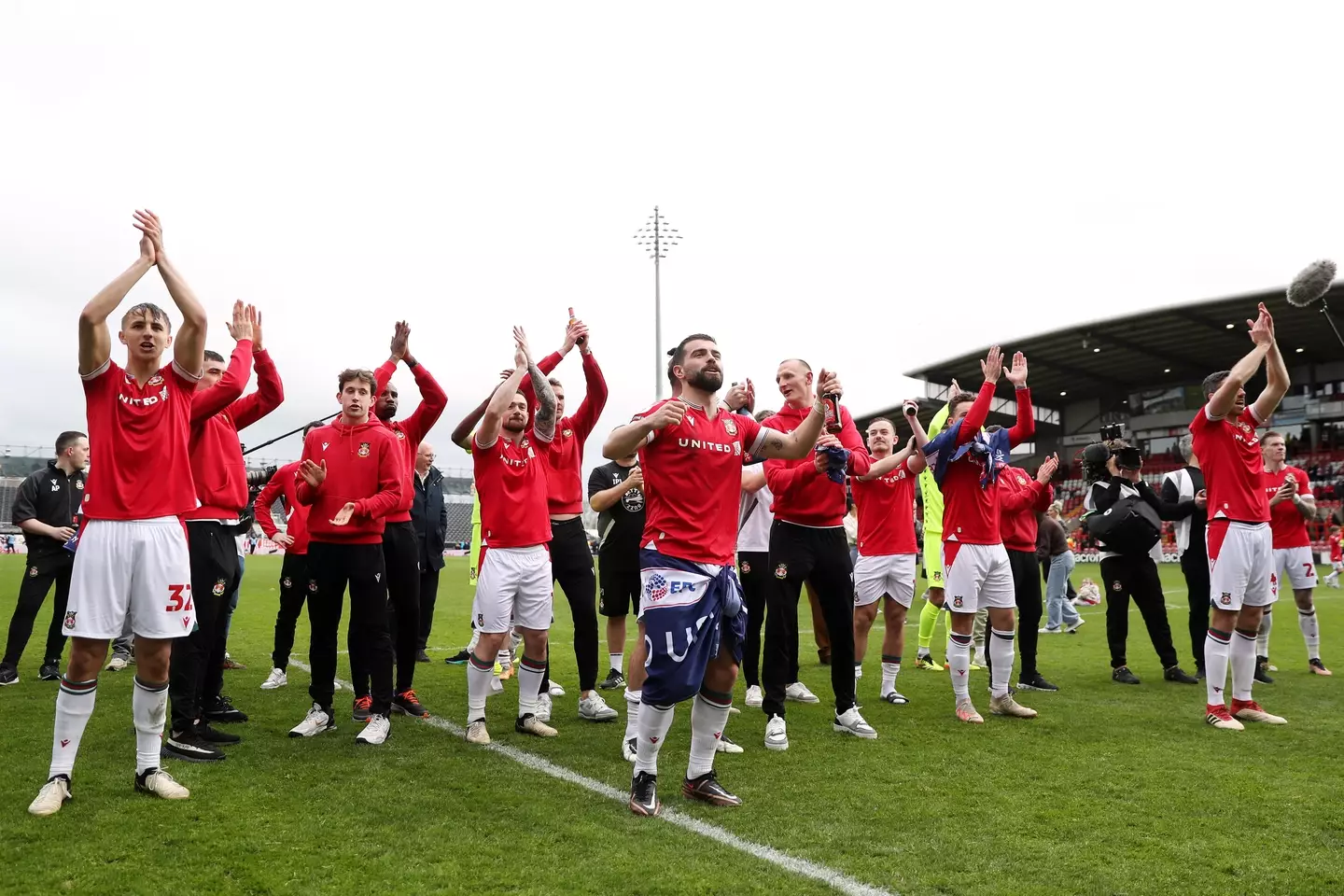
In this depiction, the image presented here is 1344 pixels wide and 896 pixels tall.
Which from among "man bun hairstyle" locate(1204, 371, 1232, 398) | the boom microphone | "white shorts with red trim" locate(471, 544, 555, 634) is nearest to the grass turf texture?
"white shorts with red trim" locate(471, 544, 555, 634)

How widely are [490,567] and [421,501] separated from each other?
3478mm

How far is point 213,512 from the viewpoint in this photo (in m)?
5.56

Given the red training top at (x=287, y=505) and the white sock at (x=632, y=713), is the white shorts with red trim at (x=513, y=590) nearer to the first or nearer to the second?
the white sock at (x=632, y=713)

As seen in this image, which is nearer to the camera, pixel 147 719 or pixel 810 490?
pixel 147 719

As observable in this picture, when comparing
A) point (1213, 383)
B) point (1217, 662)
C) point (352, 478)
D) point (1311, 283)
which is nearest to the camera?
point (352, 478)

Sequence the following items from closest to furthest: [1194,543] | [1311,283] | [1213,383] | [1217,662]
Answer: [1217,662] → [1213,383] → [1311,283] → [1194,543]

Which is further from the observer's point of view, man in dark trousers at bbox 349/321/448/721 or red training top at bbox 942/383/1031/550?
red training top at bbox 942/383/1031/550

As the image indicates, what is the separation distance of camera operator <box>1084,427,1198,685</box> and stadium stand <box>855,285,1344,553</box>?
30.5 meters

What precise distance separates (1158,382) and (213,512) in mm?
54799

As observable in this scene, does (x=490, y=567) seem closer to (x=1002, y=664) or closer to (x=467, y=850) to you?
(x=467, y=850)

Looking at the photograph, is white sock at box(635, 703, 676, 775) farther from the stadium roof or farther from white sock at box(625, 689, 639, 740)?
the stadium roof

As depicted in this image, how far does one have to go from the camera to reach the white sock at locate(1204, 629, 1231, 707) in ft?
21.6

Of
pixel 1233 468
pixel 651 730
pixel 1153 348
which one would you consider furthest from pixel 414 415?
pixel 1153 348

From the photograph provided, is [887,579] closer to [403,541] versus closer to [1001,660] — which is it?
[1001,660]
